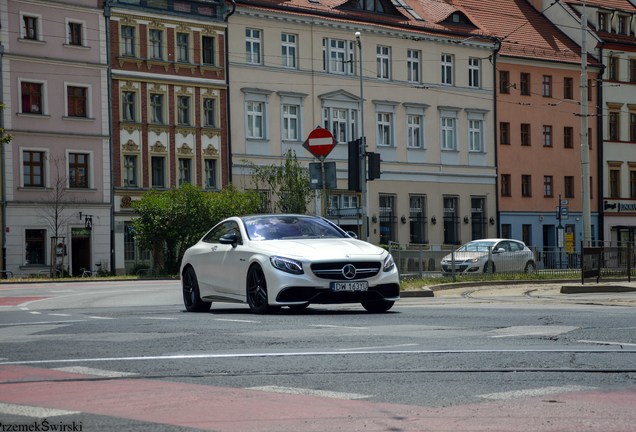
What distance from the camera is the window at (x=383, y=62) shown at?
229 feet

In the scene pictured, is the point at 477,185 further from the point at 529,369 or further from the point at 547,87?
the point at 529,369

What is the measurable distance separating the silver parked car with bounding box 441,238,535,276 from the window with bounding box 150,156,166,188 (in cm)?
2209

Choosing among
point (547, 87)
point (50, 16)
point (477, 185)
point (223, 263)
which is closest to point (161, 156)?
point (50, 16)

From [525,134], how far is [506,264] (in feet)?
124

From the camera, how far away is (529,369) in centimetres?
1005

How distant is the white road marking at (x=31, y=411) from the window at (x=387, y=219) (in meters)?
61.4

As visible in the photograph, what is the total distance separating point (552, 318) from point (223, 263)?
198 inches

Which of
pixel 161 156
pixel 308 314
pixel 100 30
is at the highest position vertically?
pixel 100 30

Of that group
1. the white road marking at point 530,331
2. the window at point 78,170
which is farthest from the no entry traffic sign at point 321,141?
the window at point 78,170

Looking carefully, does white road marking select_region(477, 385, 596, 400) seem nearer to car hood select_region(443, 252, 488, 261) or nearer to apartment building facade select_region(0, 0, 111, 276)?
car hood select_region(443, 252, 488, 261)

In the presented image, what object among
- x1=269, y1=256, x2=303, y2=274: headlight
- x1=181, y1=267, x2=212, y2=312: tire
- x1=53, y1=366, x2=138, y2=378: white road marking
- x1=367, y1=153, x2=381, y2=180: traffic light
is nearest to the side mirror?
x1=269, y1=256, x2=303, y2=274: headlight

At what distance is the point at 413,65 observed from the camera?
7162cm

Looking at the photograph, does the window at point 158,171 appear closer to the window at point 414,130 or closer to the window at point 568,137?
the window at point 414,130

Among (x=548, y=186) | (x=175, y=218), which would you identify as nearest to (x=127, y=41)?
(x=175, y=218)
